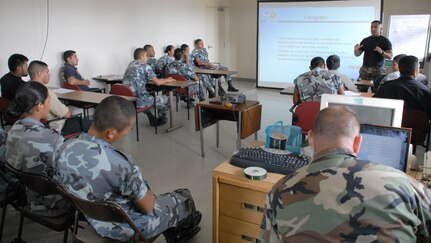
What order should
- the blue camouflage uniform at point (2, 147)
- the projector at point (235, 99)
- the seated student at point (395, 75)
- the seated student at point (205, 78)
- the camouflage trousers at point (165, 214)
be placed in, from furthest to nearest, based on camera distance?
A: the seated student at point (205, 78) → the seated student at point (395, 75) → the projector at point (235, 99) → the blue camouflage uniform at point (2, 147) → the camouflage trousers at point (165, 214)

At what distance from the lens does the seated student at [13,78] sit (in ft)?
14.6

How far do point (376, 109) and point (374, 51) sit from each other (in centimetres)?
442

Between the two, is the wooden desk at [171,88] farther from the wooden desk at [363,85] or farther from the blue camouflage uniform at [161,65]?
the wooden desk at [363,85]

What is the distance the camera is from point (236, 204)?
2.06m

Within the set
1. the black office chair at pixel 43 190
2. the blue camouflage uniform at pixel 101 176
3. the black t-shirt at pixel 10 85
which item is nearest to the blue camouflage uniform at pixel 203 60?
the black t-shirt at pixel 10 85

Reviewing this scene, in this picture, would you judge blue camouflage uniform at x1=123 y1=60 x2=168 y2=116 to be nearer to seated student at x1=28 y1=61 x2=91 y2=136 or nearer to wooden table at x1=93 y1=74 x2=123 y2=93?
wooden table at x1=93 y1=74 x2=123 y2=93

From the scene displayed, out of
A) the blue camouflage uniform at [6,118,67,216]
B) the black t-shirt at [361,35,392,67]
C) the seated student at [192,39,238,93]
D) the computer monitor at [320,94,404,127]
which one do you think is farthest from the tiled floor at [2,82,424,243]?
the seated student at [192,39,238,93]

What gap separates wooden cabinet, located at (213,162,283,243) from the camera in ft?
6.47

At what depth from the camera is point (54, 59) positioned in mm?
5766

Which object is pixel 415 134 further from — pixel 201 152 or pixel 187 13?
pixel 187 13

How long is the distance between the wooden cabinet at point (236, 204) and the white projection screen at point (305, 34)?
21.4 ft

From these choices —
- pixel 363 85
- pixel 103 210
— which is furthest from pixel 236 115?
pixel 103 210

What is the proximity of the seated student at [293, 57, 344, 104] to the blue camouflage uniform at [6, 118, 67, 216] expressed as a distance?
Result: 2.81 metres

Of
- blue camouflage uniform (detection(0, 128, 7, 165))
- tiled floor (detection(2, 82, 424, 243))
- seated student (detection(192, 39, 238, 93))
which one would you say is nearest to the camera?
blue camouflage uniform (detection(0, 128, 7, 165))
